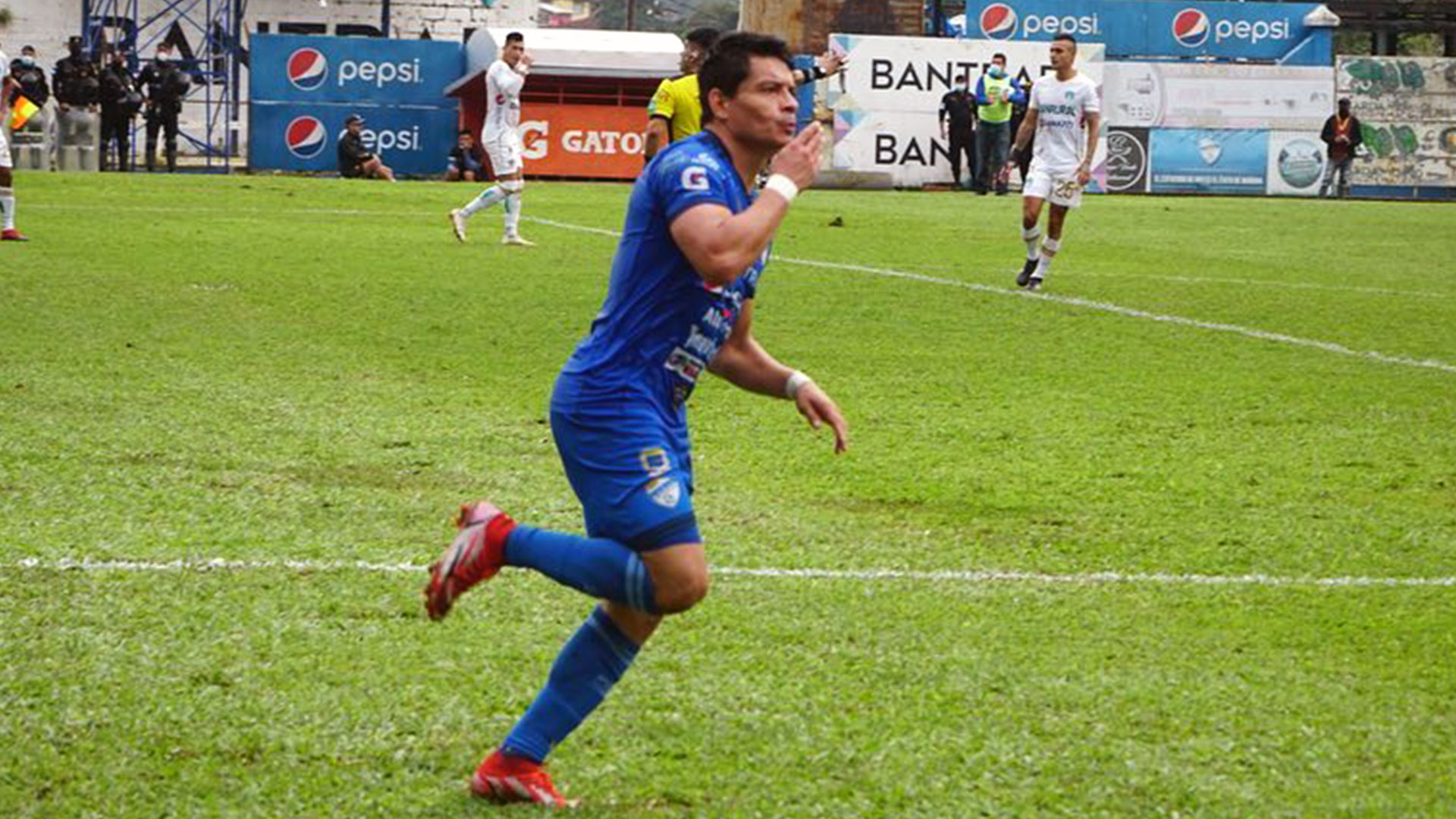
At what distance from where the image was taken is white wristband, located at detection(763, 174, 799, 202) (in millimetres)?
4695

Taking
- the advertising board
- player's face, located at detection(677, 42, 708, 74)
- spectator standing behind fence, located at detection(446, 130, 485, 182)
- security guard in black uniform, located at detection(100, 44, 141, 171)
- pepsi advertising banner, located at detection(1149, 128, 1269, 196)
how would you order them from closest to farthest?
player's face, located at detection(677, 42, 708, 74)
security guard in black uniform, located at detection(100, 44, 141, 171)
spectator standing behind fence, located at detection(446, 130, 485, 182)
the advertising board
pepsi advertising banner, located at detection(1149, 128, 1269, 196)

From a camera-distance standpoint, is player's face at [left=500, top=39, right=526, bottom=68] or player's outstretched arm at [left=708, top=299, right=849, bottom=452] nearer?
player's outstretched arm at [left=708, top=299, right=849, bottom=452]

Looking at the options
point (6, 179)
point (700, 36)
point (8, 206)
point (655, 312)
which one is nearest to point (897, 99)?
point (8, 206)

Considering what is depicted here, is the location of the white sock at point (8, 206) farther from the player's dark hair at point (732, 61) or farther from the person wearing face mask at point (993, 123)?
the person wearing face mask at point (993, 123)

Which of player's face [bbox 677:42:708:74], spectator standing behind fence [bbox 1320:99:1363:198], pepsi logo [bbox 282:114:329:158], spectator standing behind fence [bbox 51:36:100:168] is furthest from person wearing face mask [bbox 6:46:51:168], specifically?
spectator standing behind fence [bbox 1320:99:1363:198]

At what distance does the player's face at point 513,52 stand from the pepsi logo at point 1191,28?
2636cm

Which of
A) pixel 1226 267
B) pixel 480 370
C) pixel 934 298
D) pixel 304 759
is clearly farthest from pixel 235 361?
pixel 1226 267

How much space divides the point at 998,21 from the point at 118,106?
700 inches

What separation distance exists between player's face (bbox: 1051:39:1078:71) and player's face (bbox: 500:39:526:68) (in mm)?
5563

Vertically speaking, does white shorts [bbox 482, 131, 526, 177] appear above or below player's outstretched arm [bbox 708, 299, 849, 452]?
below

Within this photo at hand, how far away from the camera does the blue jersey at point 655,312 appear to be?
4.66m

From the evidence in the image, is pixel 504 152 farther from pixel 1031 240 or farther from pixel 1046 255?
pixel 1046 255

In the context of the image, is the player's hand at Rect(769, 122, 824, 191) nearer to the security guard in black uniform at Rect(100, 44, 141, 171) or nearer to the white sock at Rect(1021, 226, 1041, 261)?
the white sock at Rect(1021, 226, 1041, 261)

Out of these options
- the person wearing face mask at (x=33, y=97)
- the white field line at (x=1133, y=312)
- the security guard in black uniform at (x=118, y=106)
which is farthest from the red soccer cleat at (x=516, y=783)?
the security guard in black uniform at (x=118, y=106)
